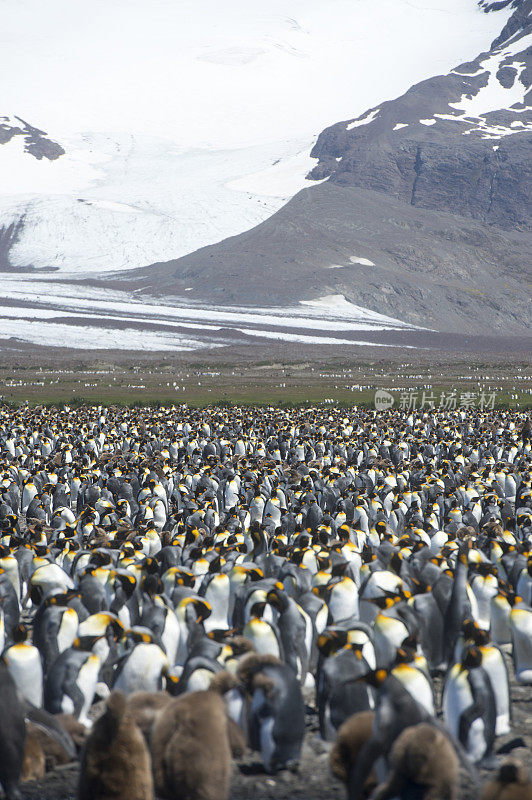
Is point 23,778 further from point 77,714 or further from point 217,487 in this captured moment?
point 217,487

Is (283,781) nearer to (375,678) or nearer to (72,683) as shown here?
(375,678)

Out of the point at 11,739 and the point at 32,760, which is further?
the point at 32,760

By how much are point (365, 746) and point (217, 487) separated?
43.0 ft

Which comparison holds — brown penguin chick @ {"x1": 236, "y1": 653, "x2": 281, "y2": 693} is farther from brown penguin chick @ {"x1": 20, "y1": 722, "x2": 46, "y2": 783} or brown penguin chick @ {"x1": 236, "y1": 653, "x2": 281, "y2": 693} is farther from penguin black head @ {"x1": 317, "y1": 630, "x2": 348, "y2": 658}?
brown penguin chick @ {"x1": 20, "y1": 722, "x2": 46, "y2": 783}

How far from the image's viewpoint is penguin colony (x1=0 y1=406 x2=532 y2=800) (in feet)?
17.2

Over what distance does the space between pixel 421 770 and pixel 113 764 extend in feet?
6.11

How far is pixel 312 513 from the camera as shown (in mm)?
14500

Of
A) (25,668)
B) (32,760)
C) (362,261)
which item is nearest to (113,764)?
(32,760)

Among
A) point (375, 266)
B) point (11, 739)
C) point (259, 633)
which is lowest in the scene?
point (11, 739)

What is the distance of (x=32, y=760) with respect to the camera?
5.78 metres

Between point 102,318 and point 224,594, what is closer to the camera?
point 224,594

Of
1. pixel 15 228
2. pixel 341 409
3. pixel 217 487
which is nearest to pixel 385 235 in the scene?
pixel 15 228

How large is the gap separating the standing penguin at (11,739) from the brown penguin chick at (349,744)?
2.14m

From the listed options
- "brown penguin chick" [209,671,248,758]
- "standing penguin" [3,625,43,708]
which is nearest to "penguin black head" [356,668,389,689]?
"brown penguin chick" [209,671,248,758]
